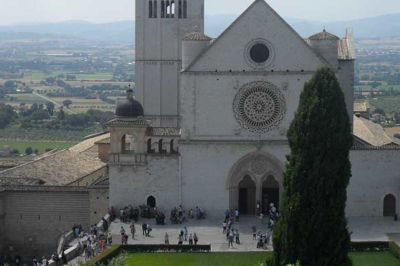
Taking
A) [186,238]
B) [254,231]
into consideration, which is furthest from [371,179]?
[186,238]

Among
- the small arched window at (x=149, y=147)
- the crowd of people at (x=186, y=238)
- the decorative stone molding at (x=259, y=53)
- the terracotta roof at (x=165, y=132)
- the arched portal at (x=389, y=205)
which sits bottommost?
the crowd of people at (x=186, y=238)

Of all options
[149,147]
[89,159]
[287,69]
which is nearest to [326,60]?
[287,69]

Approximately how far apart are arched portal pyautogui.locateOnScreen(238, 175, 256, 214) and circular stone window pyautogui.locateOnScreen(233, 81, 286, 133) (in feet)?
8.80

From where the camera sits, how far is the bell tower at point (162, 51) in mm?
67000

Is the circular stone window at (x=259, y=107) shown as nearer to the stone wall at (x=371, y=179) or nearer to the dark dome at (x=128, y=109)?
Answer: the stone wall at (x=371, y=179)

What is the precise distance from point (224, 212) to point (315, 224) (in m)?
16.6

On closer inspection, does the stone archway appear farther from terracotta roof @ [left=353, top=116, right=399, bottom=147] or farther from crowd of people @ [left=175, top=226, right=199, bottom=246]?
crowd of people @ [left=175, top=226, right=199, bottom=246]

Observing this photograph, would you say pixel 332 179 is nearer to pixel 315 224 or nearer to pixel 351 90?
pixel 315 224

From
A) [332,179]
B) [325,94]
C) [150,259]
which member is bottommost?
[150,259]

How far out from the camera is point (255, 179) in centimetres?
5628

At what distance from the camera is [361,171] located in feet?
181

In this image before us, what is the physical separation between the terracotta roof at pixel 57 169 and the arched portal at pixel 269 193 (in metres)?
11.2

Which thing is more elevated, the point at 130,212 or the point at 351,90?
the point at 351,90

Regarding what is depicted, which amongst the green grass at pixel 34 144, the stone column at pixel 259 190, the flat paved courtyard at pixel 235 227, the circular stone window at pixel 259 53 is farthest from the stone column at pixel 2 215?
the green grass at pixel 34 144
